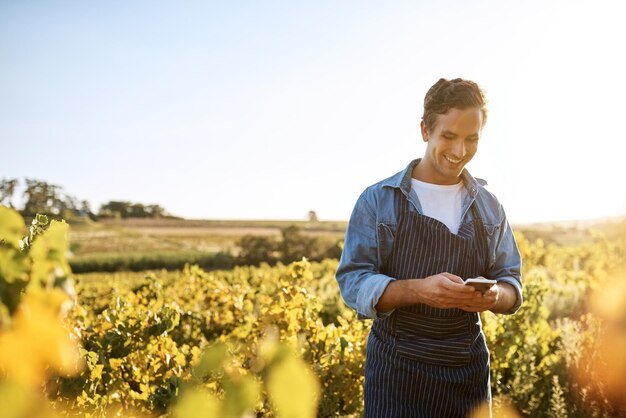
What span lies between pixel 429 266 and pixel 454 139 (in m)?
0.45

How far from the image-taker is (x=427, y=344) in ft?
5.72

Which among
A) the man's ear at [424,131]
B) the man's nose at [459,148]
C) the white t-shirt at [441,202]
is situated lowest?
the white t-shirt at [441,202]

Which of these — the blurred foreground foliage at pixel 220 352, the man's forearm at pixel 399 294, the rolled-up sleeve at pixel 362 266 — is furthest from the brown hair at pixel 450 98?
the blurred foreground foliage at pixel 220 352

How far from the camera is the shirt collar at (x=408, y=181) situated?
1887 mm

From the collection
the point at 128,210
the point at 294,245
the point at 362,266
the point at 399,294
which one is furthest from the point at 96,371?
the point at 128,210

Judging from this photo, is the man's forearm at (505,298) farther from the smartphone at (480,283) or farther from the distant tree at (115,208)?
the distant tree at (115,208)

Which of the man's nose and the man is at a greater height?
the man's nose

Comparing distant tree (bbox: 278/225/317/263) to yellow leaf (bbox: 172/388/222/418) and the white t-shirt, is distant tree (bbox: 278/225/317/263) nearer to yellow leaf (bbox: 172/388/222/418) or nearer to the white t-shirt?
the white t-shirt

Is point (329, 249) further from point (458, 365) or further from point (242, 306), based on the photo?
point (458, 365)

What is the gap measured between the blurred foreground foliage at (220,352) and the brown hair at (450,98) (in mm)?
1048

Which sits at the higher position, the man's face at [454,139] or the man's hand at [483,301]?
the man's face at [454,139]

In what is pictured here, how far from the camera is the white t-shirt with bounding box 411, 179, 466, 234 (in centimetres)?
190

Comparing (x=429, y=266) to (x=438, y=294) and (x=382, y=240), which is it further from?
(x=438, y=294)

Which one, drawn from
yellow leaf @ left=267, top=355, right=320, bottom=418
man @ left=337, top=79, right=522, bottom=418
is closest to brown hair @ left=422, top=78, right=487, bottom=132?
man @ left=337, top=79, right=522, bottom=418
